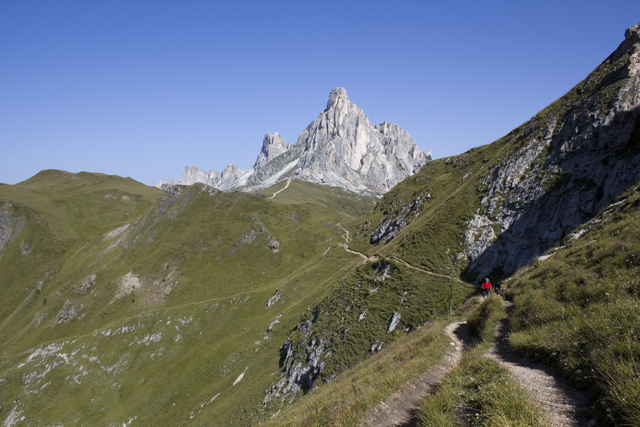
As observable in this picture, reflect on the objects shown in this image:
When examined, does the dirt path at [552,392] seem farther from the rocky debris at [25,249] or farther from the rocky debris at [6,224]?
the rocky debris at [6,224]

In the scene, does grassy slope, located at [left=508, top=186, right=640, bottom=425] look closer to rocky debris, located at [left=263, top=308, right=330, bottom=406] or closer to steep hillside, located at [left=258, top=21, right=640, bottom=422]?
steep hillside, located at [left=258, top=21, right=640, bottom=422]

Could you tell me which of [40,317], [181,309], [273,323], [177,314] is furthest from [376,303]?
[40,317]

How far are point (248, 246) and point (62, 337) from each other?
6462 cm

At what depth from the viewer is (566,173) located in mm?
54312

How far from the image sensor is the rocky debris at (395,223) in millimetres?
84569

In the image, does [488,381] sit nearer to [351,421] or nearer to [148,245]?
[351,421]

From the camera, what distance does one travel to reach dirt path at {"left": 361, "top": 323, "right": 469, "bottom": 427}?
10461mm

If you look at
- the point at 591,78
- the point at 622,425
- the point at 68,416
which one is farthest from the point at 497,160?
the point at 68,416

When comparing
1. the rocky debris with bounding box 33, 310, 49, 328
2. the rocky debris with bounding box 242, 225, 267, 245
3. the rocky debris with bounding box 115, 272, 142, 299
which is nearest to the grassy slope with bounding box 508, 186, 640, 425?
the rocky debris with bounding box 242, 225, 267, 245

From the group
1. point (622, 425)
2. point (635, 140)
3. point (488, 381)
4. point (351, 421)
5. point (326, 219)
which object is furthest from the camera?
point (326, 219)

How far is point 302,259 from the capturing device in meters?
116

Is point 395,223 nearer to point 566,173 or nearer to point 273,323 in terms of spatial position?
point 566,173

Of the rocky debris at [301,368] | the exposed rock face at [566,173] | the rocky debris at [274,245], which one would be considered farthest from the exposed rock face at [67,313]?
the exposed rock face at [566,173]

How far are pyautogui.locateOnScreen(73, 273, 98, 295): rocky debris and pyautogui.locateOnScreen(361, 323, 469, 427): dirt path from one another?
13783 cm
